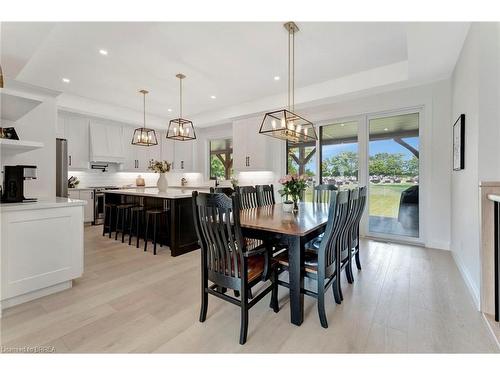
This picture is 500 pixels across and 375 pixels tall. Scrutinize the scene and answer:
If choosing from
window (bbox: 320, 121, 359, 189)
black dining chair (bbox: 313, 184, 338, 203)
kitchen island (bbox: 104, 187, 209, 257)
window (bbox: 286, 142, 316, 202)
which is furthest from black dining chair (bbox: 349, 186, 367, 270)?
kitchen island (bbox: 104, 187, 209, 257)

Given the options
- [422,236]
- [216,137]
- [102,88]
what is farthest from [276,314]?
[216,137]

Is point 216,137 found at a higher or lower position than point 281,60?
lower

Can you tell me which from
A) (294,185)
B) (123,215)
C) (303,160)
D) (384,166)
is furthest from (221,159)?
(294,185)

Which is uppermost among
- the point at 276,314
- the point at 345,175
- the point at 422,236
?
the point at 345,175

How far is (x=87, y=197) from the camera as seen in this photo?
562 centimetres

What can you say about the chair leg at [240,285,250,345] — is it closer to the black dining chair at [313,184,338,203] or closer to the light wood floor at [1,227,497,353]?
the light wood floor at [1,227,497,353]

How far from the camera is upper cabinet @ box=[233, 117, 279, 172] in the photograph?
5465 millimetres

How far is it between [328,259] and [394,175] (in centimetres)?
309

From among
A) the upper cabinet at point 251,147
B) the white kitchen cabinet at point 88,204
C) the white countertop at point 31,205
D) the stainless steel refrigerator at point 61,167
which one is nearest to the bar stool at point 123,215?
the stainless steel refrigerator at point 61,167

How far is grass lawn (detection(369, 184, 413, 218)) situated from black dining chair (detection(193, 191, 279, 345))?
132 inches

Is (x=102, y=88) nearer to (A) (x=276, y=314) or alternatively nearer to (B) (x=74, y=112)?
(B) (x=74, y=112)
